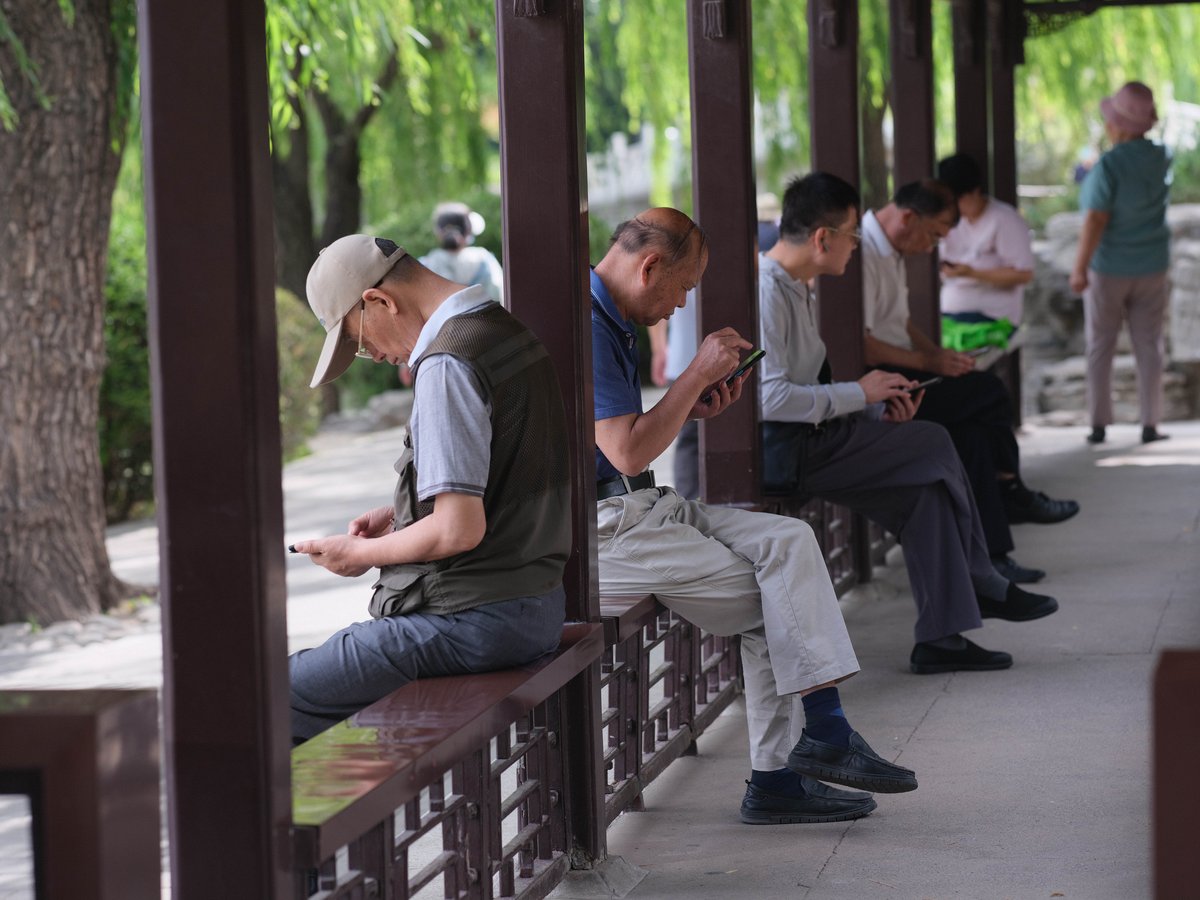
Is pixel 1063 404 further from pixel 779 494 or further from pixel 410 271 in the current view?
pixel 410 271

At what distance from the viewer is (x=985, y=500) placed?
270 inches

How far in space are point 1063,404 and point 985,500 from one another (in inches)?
259

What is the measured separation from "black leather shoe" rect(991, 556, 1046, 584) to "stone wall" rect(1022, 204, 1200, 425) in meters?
5.69

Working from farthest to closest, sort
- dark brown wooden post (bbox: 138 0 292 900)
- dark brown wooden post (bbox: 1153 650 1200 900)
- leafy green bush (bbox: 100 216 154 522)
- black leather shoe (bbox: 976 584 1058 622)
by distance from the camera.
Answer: leafy green bush (bbox: 100 216 154 522) < black leather shoe (bbox: 976 584 1058 622) < dark brown wooden post (bbox: 138 0 292 900) < dark brown wooden post (bbox: 1153 650 1200 900)

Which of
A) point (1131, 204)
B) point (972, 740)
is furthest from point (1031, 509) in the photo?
point (972, 740)

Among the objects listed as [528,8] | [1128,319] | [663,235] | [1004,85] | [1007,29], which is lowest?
[1128,319]

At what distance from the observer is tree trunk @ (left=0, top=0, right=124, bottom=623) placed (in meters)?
7.76

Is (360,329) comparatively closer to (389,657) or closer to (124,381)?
(389,657)

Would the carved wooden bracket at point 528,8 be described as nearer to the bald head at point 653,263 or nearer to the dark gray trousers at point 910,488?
the bald head at point 653,263

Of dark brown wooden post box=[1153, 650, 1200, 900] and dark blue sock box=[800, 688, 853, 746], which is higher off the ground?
dark brown wooden post box=[1153, 650, 1200, 900]

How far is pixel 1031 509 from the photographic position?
8.34 meters

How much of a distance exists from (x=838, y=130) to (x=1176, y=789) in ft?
18.3

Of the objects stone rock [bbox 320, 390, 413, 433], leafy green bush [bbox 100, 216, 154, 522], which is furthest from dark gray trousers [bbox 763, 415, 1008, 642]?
stone rock [bbox 320, 390, 413, 433]

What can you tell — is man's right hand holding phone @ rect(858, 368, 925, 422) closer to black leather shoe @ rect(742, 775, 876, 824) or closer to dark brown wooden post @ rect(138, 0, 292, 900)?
black leather shoe @ rect(742, 775, 876, 824)
